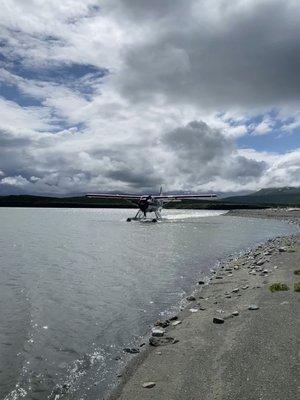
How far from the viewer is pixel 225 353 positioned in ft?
39.9

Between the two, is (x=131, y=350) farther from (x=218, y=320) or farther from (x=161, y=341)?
(x=218, y=320)

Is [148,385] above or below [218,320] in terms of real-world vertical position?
below

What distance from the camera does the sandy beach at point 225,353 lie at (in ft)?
32.4

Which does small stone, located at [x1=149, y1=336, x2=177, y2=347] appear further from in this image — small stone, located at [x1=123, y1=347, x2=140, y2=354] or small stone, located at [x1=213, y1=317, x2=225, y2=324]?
small stone, located at [x1=213, y1=317, x2=225, y2=324]

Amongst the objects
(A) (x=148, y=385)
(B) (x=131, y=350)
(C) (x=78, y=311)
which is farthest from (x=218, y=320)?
(C) (x=78, y=311)

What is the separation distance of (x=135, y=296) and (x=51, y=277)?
8.17m

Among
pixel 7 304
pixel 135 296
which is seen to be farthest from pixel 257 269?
pixel 7 304

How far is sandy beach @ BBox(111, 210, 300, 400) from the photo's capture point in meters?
9.89

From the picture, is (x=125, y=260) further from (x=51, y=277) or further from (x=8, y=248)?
(x=8, y=248)

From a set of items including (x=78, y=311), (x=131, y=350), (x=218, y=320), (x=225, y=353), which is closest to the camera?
(x=225, y=353)

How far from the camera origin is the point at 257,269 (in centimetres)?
2803

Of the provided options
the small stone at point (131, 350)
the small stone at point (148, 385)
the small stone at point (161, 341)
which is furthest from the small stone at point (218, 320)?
the small stone at point (148, 385)

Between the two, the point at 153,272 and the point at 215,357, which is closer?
the point at 215,357

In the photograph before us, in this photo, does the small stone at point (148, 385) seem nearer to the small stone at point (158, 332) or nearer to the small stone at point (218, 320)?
the small stone at point (158, 332)
